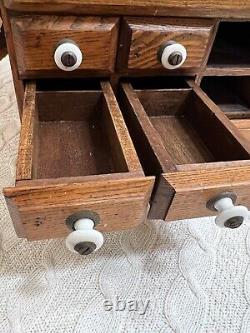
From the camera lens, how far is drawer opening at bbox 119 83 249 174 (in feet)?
1.64

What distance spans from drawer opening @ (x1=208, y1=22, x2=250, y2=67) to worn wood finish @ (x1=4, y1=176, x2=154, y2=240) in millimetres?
395

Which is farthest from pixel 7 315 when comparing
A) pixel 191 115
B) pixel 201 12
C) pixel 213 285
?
pixel 201 12

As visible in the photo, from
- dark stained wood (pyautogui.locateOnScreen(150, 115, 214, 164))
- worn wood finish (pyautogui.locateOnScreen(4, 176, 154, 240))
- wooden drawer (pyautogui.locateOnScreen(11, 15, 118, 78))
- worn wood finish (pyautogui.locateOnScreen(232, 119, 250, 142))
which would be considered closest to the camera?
worn wood finish (pyautogui.locateOnScreen(4, 176, 154, 240))

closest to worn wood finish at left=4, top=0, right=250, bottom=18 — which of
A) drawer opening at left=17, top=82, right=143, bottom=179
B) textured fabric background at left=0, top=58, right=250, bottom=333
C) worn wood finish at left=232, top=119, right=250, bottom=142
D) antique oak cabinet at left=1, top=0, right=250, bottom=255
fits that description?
antique oak cabinet at left=1, top=0, right=250, bottom=255

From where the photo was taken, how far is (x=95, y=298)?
67 cm

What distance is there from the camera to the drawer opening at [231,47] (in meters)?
0.67

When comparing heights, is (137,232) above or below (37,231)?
above

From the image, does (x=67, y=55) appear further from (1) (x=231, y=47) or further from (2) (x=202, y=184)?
(1) (x=231, y=47)

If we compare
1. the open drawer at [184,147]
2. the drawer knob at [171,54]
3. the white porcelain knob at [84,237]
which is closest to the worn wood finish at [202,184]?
the open drawer at [184,147]

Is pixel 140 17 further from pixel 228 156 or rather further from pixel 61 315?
pixel 61 315

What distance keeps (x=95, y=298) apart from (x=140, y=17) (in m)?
0.56

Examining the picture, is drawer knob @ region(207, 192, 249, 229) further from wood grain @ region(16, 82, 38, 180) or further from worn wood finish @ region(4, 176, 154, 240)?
wood grain @ region(16, 82, 38, 180)

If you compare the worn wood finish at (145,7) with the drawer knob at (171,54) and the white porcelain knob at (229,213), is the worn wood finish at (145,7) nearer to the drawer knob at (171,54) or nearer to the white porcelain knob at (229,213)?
the drawer knob at (171,54)

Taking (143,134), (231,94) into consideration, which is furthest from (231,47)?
(143,134)
